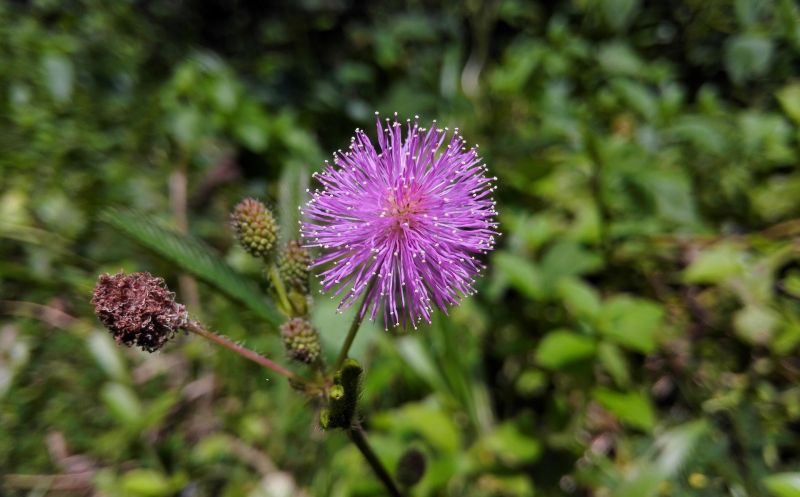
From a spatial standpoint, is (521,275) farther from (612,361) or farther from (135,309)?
(135,309)

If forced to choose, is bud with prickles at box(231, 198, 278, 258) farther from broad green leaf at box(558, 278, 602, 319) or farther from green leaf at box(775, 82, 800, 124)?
green leaf at box(775, 82, 800, 124)

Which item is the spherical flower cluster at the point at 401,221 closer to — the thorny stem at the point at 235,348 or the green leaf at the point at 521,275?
the thorny stem at the point at 235,348

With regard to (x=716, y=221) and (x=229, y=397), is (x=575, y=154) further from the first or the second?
(x=229, y=397)

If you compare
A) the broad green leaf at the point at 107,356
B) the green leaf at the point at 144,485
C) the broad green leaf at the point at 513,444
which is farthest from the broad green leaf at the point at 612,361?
the broad green leaf at the point at 107,356

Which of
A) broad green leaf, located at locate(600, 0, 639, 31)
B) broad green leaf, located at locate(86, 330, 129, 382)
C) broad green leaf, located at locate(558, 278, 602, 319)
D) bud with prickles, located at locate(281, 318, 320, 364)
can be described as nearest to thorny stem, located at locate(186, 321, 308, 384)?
bud with prickles, located at locate(281, 318, 320, 364)

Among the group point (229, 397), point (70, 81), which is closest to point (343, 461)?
point (229, 397)
